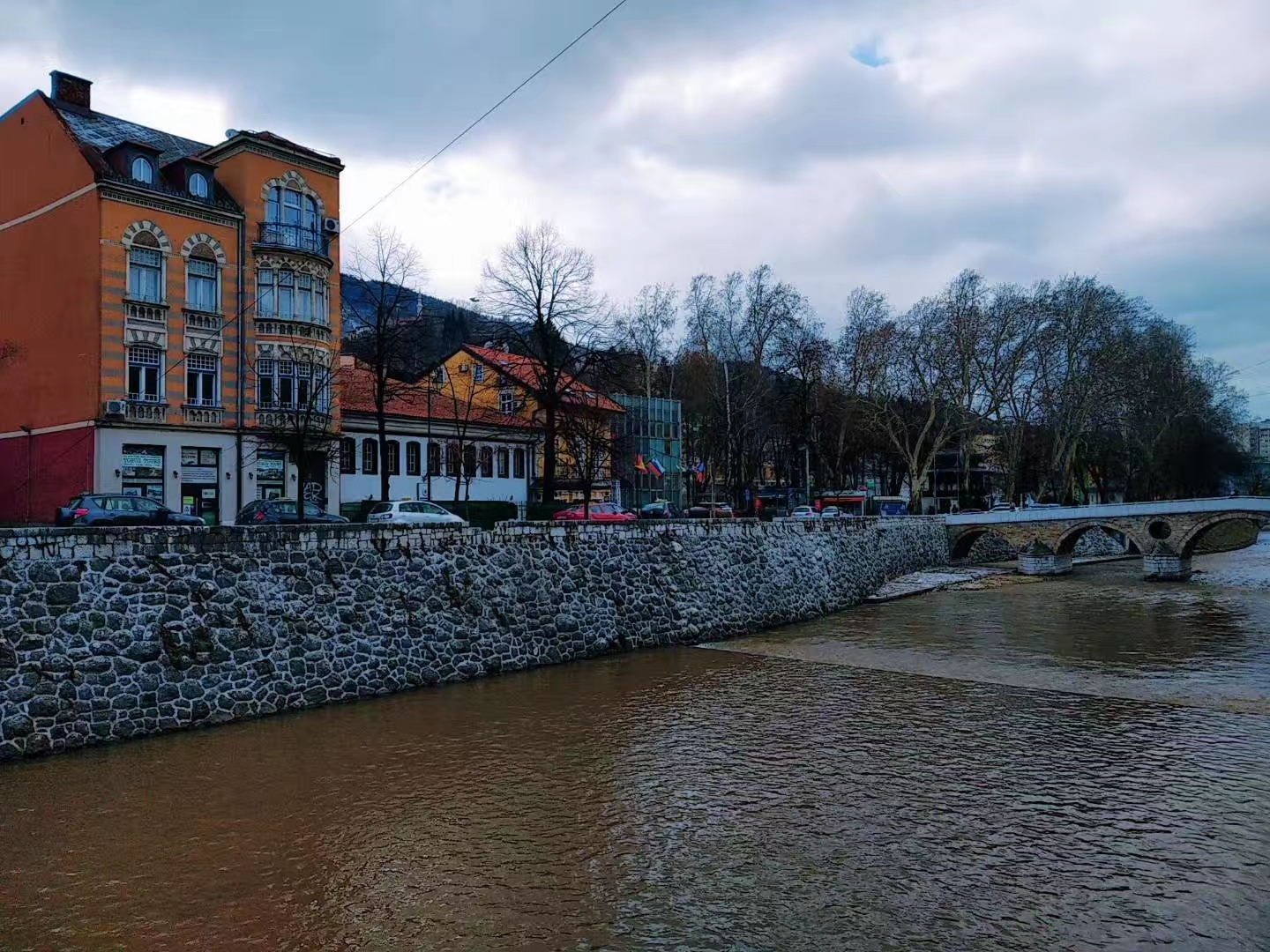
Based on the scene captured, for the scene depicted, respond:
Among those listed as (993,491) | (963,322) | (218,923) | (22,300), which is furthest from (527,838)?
(993,491)

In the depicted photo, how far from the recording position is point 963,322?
57719 millimetres

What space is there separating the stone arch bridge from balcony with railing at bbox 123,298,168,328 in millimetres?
38966

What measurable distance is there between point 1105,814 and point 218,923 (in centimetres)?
980

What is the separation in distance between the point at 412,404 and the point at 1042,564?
32516 mm

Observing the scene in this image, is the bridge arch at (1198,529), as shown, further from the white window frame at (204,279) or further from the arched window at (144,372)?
the arched window at (144,372)

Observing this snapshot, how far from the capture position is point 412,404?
42.1 m

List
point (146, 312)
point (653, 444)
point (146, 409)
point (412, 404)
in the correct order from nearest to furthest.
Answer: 1. point (146, 409)
2. point (146, 312)
3. point (412, 404)
4. point (653, 444)

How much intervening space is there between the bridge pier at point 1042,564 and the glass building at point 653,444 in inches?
854

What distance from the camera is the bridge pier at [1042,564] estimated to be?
45466 mm

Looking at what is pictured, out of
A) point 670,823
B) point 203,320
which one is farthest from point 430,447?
point 670,823

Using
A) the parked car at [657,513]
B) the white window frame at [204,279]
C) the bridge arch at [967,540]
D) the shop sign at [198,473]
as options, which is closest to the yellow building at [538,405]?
the parked car at [657,513]

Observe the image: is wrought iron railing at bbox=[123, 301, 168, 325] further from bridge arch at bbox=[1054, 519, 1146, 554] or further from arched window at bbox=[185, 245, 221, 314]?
bridge arch at bbox=[1054, 519, 1146, 554]

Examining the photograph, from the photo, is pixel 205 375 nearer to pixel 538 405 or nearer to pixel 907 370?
pixel 538 405

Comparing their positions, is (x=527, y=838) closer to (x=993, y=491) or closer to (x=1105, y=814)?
(x=1105, y=814)
